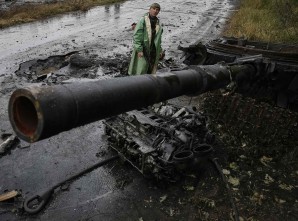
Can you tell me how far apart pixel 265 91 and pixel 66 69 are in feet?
17.5

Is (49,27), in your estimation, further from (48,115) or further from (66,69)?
(48,115)

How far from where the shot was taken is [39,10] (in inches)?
663

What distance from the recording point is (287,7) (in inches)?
612

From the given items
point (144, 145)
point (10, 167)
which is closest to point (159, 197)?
point (144, 145)

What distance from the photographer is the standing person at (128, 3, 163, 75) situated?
261 inches

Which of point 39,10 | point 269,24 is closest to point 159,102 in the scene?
point 269,24

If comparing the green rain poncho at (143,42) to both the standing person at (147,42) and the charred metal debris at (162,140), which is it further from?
the charred metal debris at (162,140)

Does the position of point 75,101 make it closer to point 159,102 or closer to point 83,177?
point 159,102

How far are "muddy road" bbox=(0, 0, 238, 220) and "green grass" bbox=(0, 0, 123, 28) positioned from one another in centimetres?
60

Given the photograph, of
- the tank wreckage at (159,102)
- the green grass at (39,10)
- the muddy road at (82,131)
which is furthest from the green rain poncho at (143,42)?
the green grass at (39,10)

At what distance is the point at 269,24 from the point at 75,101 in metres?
13.8

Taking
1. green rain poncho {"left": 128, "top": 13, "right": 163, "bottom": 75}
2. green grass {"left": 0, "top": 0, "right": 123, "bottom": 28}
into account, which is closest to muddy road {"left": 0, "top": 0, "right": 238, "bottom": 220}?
green grass {"left": 0, "top": 0, "right": 123, "bottom": 28}

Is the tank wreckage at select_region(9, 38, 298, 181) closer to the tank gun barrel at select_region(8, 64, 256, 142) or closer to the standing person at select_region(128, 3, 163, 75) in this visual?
the tank gun barrel at select_region(8, 64, 256, 142)

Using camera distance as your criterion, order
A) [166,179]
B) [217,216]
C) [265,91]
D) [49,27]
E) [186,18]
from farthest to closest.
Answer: [186,18]
[49,27]
[265,91]
[166,179]
[217,216]
